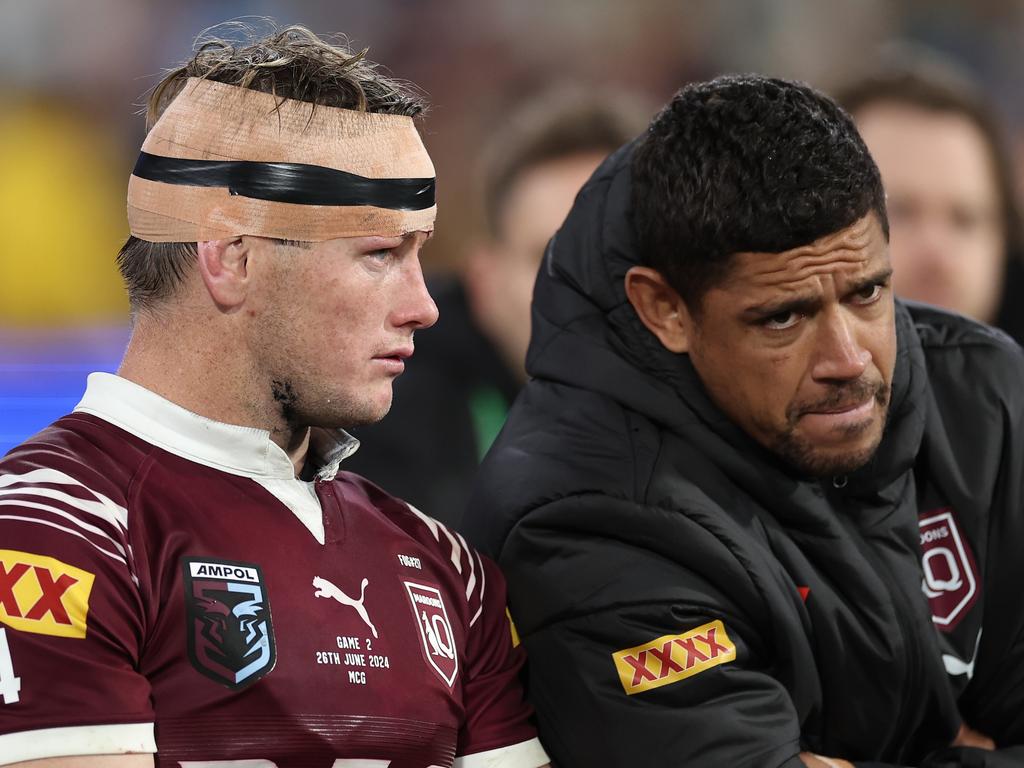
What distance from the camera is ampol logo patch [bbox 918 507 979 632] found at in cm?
224

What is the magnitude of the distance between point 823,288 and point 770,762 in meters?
0.63

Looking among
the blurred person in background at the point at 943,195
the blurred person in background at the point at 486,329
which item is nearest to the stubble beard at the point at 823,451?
the blurred person in background at the point at 486,329

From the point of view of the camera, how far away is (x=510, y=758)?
1.95 m

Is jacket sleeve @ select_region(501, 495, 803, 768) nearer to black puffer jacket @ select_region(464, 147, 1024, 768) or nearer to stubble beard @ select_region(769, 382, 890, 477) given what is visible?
black puffer jacket @ select_region(464, 147, 1024, 768)

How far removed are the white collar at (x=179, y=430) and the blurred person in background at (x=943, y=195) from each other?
2.99 m

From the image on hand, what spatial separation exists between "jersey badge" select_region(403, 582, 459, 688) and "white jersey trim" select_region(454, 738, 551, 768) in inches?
4.8

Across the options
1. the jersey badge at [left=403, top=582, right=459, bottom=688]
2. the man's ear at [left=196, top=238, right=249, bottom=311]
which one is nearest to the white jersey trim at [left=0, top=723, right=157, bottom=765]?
the jersey badge at [left=403, top=582, right=459, bottom=688]

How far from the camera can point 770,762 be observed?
6.35ft

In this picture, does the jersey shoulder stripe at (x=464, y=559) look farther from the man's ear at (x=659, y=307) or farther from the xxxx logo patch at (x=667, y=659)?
the man's ear at (x=659, y=307)

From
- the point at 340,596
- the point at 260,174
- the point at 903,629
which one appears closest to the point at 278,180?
the point at 260,174

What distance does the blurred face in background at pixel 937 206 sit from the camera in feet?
14.8

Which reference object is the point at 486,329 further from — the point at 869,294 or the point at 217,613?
the point at 217,613

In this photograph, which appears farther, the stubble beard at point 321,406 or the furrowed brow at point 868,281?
the furrowed brow at point 868,281

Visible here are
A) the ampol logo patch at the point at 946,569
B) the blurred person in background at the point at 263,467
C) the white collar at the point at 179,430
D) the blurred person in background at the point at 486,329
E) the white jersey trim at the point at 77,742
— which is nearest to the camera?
the white jersey trim at the point at 77,742
